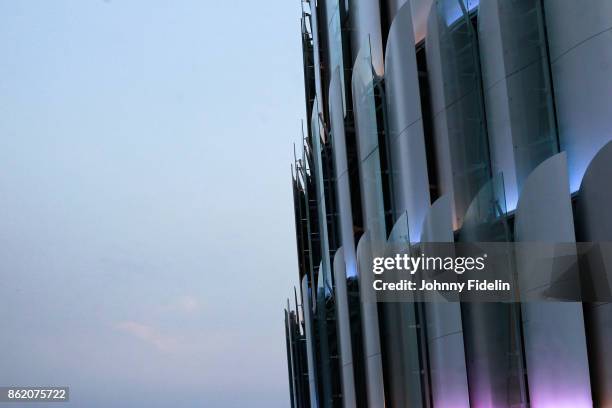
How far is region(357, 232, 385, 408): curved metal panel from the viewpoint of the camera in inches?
1005

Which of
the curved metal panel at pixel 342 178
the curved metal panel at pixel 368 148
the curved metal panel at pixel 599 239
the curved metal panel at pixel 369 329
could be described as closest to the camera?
the curved metal panel at pixel 599 239

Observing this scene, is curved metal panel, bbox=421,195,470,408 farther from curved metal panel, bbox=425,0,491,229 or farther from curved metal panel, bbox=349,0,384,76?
curved metal panel, bbox=349,0,384,76

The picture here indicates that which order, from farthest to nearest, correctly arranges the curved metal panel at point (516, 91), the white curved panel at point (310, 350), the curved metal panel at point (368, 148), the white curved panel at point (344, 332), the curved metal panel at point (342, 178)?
the white curved panel at point (310, 350), the curved metal panel at point (342, 178), the white curved panel at point (344, 332), the curved metal panel at point (368, 148), the curved metal panel at point (516, 91)

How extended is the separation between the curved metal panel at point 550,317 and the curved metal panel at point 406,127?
4.75 metres

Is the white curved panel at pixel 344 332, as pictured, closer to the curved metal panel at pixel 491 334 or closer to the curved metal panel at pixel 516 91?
the curved metal panel at pixel 491 334

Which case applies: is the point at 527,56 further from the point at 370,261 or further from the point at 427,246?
the point at 370,261

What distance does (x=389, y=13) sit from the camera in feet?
88.1

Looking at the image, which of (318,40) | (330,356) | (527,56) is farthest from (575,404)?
(318,40)

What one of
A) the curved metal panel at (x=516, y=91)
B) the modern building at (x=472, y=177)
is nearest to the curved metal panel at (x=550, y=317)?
the modern building at (x=472, y=177)

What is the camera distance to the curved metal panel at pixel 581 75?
17844 mm

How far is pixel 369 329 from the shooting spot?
85.8 ft

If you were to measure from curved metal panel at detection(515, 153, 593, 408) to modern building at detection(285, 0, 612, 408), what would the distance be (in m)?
0.03

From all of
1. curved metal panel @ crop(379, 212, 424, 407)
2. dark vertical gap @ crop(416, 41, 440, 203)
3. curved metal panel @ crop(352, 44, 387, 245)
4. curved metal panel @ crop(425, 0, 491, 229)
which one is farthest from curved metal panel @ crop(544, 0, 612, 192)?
curved metal panel @ crop(352, 44, 387, 245)

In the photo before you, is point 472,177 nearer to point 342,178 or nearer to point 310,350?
point 342,178
